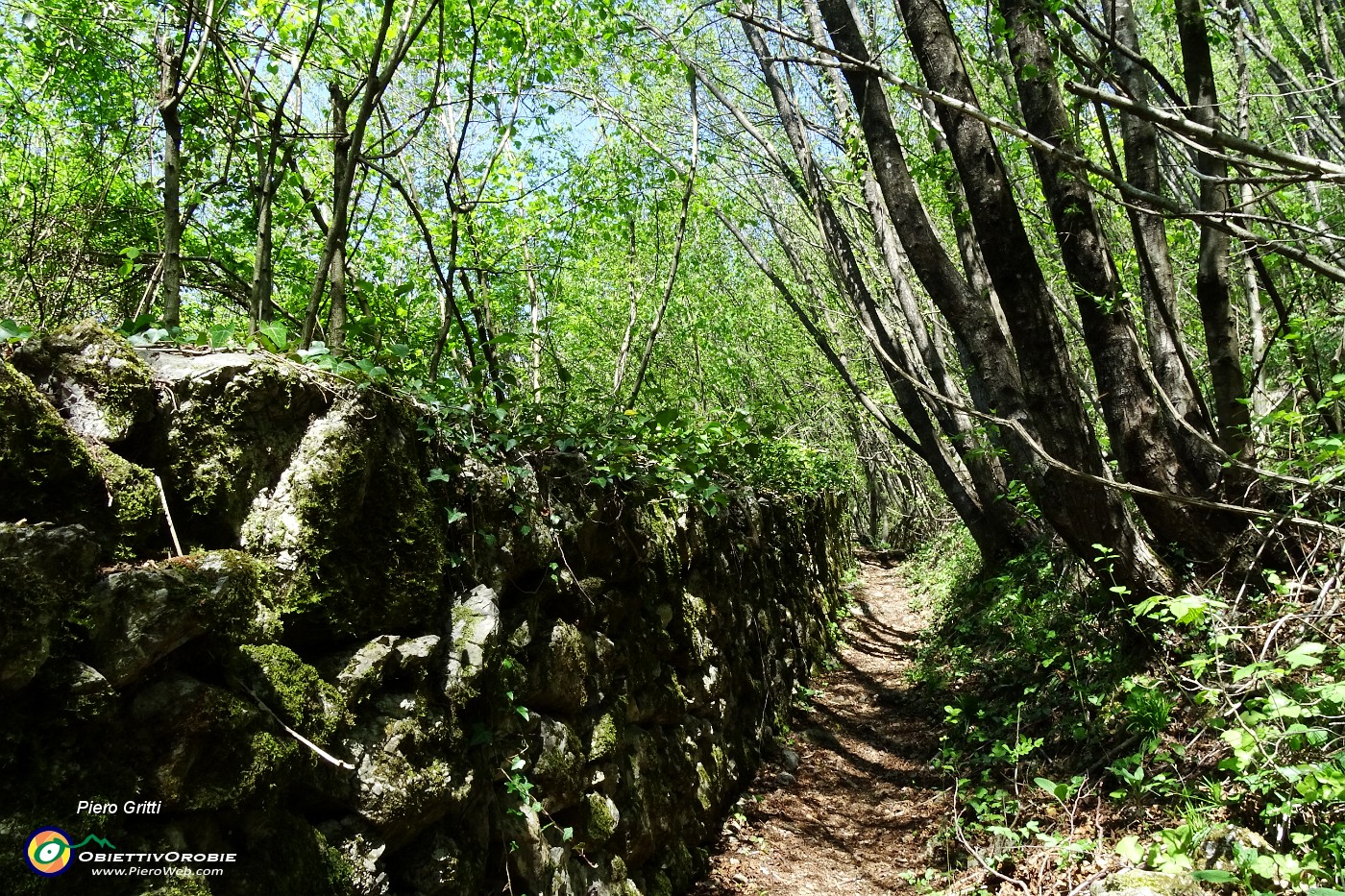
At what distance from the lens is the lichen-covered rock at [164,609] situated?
158 centimetres

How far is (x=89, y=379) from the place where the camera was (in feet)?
6.10

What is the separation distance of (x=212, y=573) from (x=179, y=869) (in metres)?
0.63

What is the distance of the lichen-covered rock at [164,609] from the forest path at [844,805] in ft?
10.9

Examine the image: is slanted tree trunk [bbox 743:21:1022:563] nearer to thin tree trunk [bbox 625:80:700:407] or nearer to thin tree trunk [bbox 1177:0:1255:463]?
thin tree trunk [bbox 625:80:700:407]

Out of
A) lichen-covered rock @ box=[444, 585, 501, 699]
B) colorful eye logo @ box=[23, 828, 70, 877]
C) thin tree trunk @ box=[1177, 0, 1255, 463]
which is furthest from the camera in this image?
thin tree trunk @ box=[1177, 0, 1255, 463]

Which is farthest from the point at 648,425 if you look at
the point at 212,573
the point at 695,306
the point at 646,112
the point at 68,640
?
the point at 695,306

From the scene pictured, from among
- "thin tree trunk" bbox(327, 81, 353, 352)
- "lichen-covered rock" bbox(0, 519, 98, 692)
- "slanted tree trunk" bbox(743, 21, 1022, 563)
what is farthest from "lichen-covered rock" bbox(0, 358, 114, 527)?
"slanted tree trunk" bbox(743, 21, 1022, 563)

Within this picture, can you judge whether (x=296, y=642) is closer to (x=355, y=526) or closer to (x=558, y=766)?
(x=355, y=526)

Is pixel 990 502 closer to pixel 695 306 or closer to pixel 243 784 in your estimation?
pixel 243 784

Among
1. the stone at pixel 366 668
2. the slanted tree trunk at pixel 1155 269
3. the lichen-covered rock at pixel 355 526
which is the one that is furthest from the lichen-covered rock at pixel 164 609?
the slanted tree trunk at pixel 1155 269

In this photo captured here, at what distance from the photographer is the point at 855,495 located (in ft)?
86.0

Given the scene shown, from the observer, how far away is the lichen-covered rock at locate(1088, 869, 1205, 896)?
102 inches

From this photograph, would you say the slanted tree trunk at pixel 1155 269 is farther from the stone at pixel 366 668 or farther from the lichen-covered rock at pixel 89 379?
the lichen-covered rock at pixel 89 379

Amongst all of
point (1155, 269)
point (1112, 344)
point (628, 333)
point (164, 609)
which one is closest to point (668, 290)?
point (628, 333)
